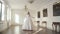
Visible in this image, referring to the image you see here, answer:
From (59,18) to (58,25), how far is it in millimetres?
645

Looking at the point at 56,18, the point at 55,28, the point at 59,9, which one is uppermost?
the point at 59,9

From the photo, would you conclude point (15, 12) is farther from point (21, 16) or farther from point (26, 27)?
point (26, 27)

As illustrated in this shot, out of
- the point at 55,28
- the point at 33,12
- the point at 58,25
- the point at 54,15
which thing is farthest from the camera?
the point at 33,12

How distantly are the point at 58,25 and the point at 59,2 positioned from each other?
1.77 meters

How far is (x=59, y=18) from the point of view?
8484mm

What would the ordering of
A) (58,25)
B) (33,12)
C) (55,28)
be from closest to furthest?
1. (58,25)
2. (55,28)
3. (33,12)

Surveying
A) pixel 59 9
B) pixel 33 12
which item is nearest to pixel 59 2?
pixel 59 9

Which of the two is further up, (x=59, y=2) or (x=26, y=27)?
(x=59, y=2)

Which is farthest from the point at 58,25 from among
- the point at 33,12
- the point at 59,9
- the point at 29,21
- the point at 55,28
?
the point at 33,12

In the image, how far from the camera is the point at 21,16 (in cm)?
1989

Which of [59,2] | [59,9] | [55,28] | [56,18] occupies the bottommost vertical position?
[55,28]

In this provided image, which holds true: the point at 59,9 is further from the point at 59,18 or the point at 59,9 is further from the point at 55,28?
the point at 55,28

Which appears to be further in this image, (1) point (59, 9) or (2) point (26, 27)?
(2) point (26, 27)

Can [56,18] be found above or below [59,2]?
below
